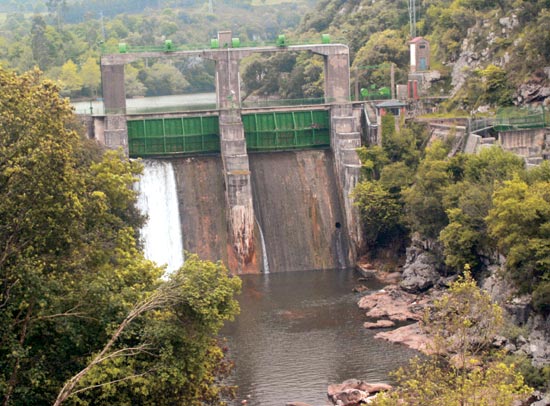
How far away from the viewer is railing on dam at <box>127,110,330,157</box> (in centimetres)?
6606

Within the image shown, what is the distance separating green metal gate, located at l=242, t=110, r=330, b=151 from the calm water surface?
1042 cm

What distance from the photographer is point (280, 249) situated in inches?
2494

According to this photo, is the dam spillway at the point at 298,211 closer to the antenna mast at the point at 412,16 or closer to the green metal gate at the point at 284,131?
the green metal gate at the point at 284,131

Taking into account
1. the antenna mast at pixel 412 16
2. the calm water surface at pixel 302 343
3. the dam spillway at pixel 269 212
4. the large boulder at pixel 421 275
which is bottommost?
the calm water surface at pixel 302 343

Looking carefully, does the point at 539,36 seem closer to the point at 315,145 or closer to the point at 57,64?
the point at 315,145

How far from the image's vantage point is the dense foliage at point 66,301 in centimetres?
2988

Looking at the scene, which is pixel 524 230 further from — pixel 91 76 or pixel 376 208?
pixel 91 76

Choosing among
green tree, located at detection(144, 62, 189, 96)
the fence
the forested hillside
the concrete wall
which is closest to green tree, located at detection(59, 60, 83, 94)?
green tree, located at detection(144, 62, 189, 96)

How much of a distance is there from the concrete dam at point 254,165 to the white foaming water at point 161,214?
0.18 metres

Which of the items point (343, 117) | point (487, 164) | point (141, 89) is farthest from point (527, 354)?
point (141, 89)

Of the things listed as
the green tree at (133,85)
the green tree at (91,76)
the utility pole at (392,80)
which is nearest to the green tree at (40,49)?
the green tree at (91,76)

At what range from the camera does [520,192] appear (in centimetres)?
4703

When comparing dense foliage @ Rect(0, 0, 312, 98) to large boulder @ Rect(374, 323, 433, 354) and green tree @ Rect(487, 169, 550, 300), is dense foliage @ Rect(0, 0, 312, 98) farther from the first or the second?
green tree @ Rect(487, 169, 550, 300)

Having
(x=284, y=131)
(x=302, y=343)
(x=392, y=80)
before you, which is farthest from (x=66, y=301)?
(x=392, y=80)
